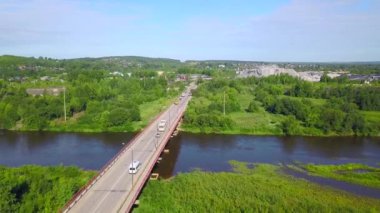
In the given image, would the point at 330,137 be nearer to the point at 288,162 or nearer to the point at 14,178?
the point at 288,162

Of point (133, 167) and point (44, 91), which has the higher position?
point (44, 91)

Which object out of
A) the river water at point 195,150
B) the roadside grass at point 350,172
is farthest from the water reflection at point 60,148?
the roadside grass at point 350,172

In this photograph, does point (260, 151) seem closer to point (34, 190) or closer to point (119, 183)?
point (119, 183)

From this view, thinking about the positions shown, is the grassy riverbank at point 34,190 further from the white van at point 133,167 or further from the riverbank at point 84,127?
the riverbank at point 84,127

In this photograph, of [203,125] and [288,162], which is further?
[203,125]

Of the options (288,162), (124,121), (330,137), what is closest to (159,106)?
(124,121)

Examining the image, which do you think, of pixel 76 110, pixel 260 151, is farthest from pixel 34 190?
pixel 76 110
